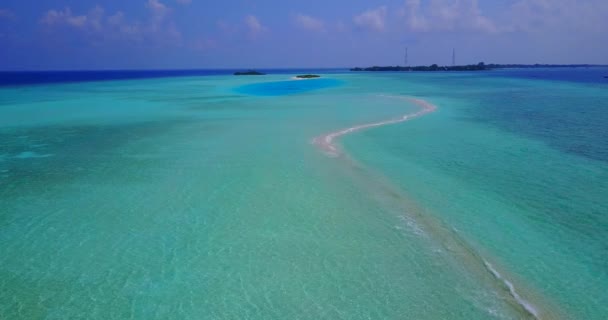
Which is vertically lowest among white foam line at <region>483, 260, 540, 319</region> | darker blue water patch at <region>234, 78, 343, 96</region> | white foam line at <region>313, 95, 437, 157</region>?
white foam line at <region>483, 260, 540, 319</region>

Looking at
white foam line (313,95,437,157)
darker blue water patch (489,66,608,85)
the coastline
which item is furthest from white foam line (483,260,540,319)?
darker blue water patch (489,66,608,85)

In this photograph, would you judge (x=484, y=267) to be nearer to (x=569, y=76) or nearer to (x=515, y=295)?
(x=515, y=295)

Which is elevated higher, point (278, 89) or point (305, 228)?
point (278, 89)

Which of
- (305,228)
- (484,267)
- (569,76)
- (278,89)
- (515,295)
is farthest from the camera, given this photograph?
(569,76)

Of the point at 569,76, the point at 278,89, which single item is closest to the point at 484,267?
the point at 278,89

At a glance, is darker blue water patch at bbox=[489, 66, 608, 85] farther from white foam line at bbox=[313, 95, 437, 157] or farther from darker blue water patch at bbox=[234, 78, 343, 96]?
white foam line at bbox=[313, 95, 437, 157]

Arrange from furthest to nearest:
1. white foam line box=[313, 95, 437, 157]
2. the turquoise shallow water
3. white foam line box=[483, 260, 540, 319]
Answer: white foam line box=[313, 95, 437, 157]
the turquoise shallow water
white foam line box=[483, 260, 540, 319]

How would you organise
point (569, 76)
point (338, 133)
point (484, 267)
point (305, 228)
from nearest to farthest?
1. point (484, 267)
2. point (305, 228)
3. point (338, 133)
4. point (569, 76)

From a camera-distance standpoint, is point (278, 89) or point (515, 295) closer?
point (515, 295)

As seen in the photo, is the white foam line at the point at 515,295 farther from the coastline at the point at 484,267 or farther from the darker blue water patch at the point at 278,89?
the darker blue water patch at the point at 278,89
